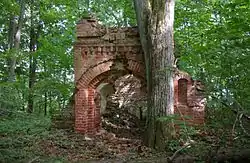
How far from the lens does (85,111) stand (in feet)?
32.8

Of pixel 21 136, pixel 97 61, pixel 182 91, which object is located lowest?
pixel 21 136

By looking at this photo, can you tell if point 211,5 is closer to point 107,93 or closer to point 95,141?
point 107,93

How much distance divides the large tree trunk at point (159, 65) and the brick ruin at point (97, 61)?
1357 millimetres

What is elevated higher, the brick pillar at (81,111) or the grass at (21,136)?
the brick pillar at (81,111)

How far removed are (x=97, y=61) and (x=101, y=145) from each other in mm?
2740

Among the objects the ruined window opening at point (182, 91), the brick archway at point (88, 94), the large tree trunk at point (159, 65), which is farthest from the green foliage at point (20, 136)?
the ruined window opening at point (182, 91)

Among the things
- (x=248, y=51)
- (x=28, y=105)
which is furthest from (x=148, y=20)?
(x=28, y=105)

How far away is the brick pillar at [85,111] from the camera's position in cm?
1001

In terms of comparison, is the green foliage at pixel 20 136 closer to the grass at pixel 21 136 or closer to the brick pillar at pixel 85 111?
the grass at pixel 21 136

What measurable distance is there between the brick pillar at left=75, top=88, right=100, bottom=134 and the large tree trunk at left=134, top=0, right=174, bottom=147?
247 centimetres

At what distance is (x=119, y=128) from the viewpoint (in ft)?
39.2

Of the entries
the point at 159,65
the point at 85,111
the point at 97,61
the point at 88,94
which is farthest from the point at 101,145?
the point at 159,65

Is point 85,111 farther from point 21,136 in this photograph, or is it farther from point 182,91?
point 182,91

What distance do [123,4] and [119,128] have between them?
7.72m
